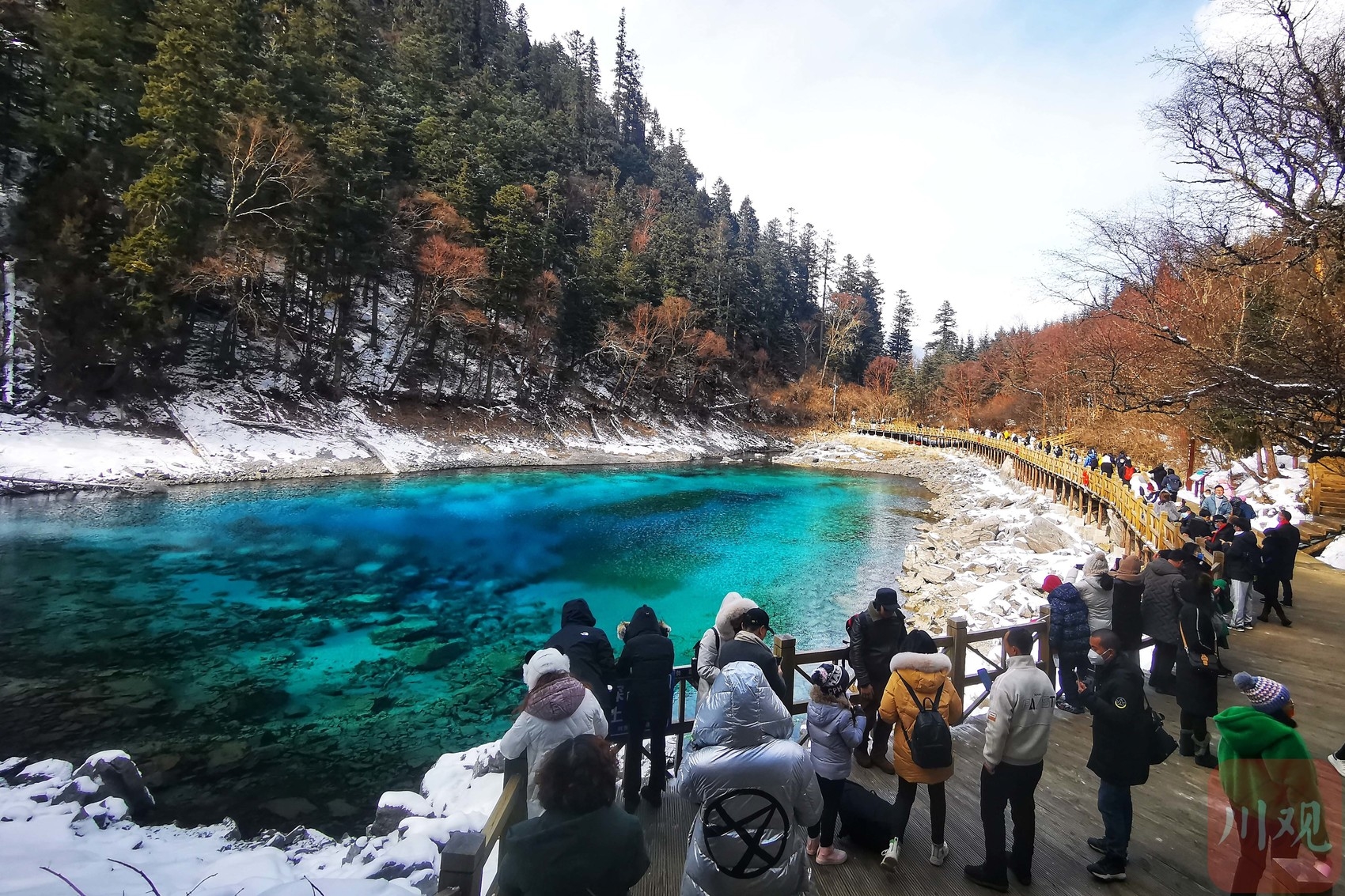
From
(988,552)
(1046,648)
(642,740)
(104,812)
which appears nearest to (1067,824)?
(1046,648)

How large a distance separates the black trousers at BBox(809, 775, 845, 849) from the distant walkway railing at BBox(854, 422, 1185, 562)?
5.87 m

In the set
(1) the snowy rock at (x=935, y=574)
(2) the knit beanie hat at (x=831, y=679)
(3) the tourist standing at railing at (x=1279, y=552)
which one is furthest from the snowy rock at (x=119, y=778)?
(1) the snowy rock at (x=935, y=574)

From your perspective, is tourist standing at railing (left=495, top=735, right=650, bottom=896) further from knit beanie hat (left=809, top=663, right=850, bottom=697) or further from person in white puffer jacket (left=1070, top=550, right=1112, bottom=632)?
person in white puffer jacket (left=1070, top=550, right=1112, bottom=632)

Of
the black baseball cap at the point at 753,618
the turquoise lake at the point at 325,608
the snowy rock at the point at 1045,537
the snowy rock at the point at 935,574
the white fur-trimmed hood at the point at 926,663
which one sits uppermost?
the black baseball cap at the point at 753,618

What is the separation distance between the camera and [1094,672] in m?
3.24

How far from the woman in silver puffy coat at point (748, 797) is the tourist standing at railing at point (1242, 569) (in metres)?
8.08

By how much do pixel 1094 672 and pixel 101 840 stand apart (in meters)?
7.20

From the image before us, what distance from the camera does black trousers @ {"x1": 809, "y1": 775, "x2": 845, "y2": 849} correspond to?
3.40 meters

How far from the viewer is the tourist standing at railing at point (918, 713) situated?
125 inches

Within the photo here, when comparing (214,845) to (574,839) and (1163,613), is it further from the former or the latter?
(1163,613)

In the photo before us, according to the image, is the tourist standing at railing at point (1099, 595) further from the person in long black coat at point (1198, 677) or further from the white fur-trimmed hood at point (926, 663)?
the white fur-trimmed hood at point (926, 663)

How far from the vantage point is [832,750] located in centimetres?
330

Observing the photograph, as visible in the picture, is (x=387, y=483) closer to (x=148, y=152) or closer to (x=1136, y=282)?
(x=148, y=152)

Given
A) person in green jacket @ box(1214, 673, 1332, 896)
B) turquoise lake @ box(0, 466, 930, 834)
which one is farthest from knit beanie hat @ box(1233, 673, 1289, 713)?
turquoise lake @ box(0, 466, 930, 834)
